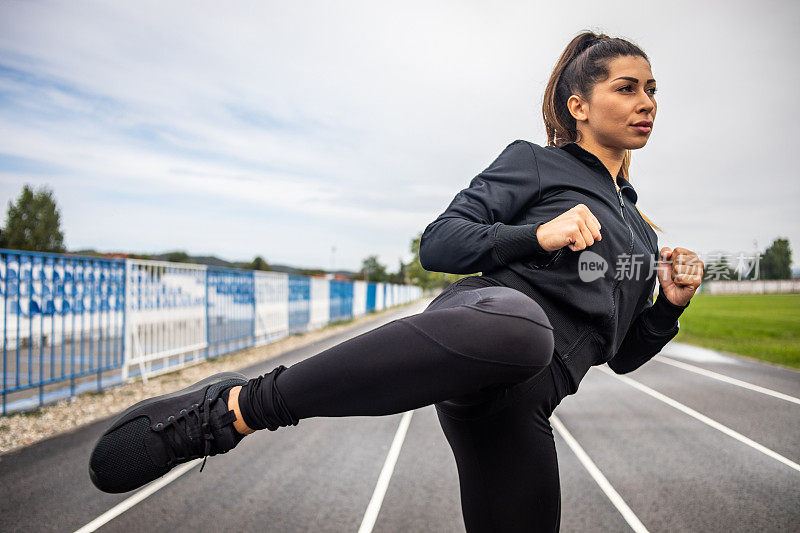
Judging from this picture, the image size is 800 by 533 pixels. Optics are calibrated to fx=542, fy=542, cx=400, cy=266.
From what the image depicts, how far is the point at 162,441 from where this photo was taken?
1.33 m

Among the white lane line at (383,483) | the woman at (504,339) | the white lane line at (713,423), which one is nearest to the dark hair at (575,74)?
the woman at (504,339)

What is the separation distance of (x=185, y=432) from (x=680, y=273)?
1610 millimetres

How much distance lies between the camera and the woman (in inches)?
44.5

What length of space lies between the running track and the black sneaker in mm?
2306

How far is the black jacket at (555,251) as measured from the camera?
1.37m

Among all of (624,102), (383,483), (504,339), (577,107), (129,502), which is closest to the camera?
(504,339)

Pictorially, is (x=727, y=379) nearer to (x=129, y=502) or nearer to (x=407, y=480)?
(x=407, y=480)

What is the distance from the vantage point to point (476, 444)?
1.48 meters

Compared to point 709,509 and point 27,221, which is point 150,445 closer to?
point 709,509

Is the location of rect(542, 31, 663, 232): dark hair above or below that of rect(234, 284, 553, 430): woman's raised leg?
above

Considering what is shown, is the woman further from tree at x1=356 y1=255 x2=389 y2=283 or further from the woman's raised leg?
tree at x1=356 y1=255 x2=389 y2=283

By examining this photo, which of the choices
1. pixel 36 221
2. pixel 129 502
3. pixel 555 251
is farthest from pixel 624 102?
pixel 36 221

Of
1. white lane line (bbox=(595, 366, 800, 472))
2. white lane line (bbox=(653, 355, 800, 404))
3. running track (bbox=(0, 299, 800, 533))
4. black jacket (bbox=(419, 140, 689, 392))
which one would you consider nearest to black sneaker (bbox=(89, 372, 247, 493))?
black jacket (bbox=(419, 140, 689, 392))

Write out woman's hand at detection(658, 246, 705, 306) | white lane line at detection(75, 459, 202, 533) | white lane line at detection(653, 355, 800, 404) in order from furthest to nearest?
white lane line at detection(653, 355, 800, 404), white lane line at detection(75, 459, 202, 533), woman's hand at detection(658, 246, 705, 306)
